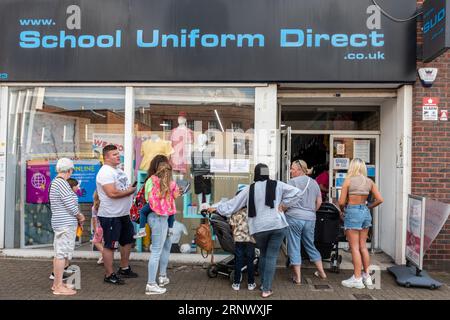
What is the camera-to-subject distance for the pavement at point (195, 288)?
17.4 ft

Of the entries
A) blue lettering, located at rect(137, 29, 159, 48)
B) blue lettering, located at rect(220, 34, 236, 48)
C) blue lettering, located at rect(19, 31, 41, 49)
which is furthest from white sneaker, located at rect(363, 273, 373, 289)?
blue lettering, located at rect(19, 31, 41, 49)

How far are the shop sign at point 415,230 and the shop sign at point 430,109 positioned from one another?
4.33 feet

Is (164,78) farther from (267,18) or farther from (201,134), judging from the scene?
(267,18)

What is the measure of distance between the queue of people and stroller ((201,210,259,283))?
0.93ft

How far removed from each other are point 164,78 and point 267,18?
6.24 feet

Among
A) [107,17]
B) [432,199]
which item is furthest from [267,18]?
[432,199]

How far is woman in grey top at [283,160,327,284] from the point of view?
6078 mm

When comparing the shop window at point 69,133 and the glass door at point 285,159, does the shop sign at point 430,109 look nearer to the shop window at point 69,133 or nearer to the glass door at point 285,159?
the glass door at point 285,159

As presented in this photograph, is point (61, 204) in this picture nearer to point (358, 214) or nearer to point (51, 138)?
point (51, 138)

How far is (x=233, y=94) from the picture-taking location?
7270mm

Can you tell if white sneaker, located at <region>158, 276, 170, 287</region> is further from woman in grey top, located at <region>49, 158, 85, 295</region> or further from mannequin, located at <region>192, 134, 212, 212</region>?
mannequin, located at <region>192, 134, 212, 212</region>

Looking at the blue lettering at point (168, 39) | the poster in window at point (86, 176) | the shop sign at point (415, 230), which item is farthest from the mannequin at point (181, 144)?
the shop sign at point (415, 230)

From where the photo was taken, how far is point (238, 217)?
556 centimetres

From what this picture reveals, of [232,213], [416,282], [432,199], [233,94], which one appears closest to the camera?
[232,213]
